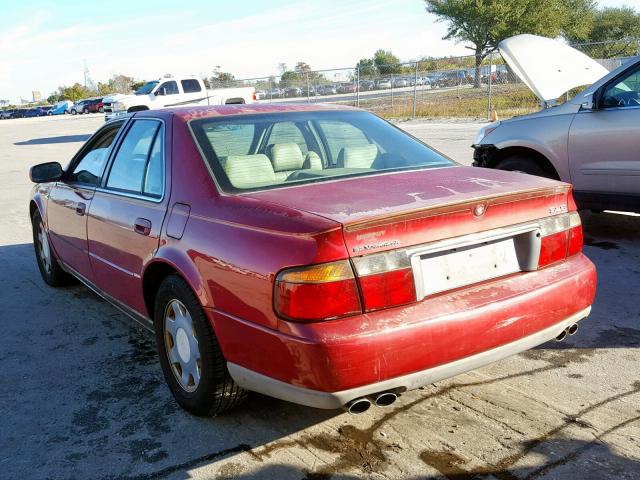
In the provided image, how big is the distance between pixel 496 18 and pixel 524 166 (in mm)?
39149

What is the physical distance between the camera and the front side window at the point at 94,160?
172 inches

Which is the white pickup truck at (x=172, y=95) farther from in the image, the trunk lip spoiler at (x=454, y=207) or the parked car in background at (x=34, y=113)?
the parked car in background at (x=34, y=113)

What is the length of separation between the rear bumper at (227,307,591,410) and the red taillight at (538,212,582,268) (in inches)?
13.0

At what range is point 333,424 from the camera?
122 inches

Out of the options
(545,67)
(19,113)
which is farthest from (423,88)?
(19,113)

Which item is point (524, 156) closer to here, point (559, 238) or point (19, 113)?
point (559, 238)

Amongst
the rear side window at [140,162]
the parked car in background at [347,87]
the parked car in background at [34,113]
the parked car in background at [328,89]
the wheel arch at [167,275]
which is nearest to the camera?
the wheel arch at [167,275]

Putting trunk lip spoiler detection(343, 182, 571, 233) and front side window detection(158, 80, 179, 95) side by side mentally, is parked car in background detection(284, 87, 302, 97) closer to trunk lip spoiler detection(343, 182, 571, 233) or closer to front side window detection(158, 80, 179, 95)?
front side window detection(158, 80, 179, 95)

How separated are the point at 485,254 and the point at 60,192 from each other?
11.4 feet

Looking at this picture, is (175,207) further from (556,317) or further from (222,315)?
(556,317)

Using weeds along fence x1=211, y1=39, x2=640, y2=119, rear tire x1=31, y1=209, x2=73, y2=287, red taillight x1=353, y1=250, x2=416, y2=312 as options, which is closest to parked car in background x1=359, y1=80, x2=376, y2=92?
weeds along fence x1=211, y1=39, x2=640, y2=119

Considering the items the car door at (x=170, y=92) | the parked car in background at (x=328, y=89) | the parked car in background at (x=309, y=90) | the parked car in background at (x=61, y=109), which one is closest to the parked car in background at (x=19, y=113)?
the parked car in background at (x=61, y=109)

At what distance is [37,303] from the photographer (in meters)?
5.28

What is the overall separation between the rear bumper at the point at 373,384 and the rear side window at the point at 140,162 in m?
1.22
